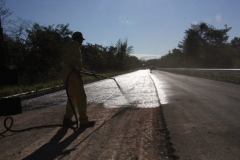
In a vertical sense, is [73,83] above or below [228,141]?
above

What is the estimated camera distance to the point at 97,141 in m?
4.23

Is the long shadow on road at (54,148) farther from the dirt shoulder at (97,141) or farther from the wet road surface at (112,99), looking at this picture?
the wet road surface at (112,99)

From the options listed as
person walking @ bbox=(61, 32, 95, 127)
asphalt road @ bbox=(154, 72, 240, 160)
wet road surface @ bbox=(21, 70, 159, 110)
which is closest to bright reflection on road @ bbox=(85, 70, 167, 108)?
wet road surface @ bbox=(21, 70, 159, 110)

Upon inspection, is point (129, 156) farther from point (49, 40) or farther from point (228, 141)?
point (49, 40)

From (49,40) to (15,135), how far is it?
59.2 feet

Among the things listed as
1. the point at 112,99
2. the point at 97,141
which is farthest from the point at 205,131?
the point at 112,99

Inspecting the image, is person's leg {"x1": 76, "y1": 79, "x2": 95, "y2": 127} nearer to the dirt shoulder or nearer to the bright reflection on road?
the dirt shoulder

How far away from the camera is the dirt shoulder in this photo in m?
3.63

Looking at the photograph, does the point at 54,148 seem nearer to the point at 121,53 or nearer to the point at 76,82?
the point at 76,82

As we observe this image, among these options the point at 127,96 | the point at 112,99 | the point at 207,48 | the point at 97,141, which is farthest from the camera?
the point at 207,48

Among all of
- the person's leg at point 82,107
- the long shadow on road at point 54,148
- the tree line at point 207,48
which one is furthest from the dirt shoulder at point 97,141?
the tree line at point 207,48

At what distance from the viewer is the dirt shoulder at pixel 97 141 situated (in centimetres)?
363

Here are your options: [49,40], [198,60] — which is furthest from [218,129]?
[198,60]

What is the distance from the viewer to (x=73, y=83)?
5.35 metres
